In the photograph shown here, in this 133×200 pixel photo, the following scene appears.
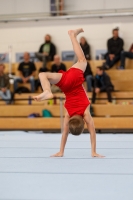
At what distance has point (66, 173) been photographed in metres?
4.22

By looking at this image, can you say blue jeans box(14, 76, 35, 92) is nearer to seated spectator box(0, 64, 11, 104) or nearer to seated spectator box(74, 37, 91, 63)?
seated spectator box(0, 64, 11, 104)

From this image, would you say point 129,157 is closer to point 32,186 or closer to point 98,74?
point 32,186

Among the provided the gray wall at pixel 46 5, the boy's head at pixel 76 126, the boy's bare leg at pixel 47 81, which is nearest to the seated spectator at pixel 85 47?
the gray wall at pixel 46 5

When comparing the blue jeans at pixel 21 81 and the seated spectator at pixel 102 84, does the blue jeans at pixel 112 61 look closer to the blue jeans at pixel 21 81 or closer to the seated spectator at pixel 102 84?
the seated spectator at pixel 102 84

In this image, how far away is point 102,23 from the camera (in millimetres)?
12633

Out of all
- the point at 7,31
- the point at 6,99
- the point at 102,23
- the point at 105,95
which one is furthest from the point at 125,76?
the point at 7,31

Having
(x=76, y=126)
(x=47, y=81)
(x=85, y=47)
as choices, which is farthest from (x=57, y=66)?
(x=76, y=126)

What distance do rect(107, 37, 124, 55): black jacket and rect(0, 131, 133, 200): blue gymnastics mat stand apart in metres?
5.78

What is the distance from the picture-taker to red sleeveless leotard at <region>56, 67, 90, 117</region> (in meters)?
5.00

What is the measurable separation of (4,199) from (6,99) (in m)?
7.87

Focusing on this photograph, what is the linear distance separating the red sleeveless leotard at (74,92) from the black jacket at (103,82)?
5303 mm

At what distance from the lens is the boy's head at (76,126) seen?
457 cm

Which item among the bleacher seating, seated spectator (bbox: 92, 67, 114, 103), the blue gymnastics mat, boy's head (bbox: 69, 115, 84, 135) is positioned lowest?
the bleacher seating

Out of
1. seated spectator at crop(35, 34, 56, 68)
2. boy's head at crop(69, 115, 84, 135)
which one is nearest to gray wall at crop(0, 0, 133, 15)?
seated spectator at crop(35, 34, 56, 68)
